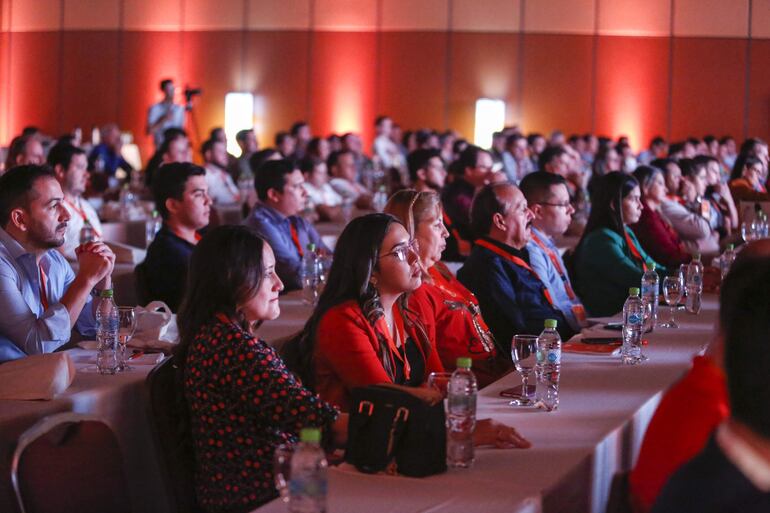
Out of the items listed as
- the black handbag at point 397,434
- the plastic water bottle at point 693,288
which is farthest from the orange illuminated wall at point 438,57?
the black handbag at point 397,434

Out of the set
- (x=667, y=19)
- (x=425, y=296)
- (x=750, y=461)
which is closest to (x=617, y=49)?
(x=667, y=19)

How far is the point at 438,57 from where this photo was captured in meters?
16.5

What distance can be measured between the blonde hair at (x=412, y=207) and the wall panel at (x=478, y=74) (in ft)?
41.4

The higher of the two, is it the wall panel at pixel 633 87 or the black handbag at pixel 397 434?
the wall panel at pixel 633 87

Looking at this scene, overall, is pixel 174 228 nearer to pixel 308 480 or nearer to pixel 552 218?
pixel 552 218

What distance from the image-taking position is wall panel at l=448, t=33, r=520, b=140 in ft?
53.6

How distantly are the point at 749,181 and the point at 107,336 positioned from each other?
7116mm

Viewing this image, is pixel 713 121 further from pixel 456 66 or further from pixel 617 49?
pixel 456 66

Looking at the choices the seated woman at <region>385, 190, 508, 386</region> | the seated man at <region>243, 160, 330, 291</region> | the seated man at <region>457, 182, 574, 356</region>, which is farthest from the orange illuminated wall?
the seated woman at <region>385, 190, 508, 386</region>

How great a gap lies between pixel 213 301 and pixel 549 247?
8.87 ft

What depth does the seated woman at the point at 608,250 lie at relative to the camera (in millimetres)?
5363

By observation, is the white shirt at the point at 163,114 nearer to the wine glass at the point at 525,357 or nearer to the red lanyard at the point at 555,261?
the red lanyard at the point at 555,261

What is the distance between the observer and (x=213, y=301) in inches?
103

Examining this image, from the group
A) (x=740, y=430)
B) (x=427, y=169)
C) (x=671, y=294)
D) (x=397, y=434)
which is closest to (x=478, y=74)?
(x=427, y=169)
